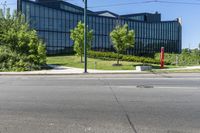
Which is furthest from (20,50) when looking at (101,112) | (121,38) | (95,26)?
(95,26)

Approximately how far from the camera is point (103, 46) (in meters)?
79.1

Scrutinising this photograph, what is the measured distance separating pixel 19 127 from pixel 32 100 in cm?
411

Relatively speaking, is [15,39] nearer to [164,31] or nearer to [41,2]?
[41,2]

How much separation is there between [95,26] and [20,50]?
40257 mm

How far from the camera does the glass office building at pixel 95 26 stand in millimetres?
66625

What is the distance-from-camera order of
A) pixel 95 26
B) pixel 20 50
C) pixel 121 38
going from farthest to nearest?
pixel 95 26
pixel 20 50
pixel 121 38

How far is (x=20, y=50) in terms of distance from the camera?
38.8 metres

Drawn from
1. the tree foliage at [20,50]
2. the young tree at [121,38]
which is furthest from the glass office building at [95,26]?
the young tree at [121,38]

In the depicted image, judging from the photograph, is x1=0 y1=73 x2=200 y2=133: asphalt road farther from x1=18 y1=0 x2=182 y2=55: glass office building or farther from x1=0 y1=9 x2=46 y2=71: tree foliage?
x1=18 y1=0 x2=182 y2=55: glass office building

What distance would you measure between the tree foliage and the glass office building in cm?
1496

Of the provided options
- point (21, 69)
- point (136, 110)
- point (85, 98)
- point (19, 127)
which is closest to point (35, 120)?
point (19, 127)

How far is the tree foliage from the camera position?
35812 millimetres

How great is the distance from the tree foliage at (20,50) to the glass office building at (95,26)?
14959mm

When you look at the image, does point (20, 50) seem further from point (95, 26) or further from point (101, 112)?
point (95, 26)
